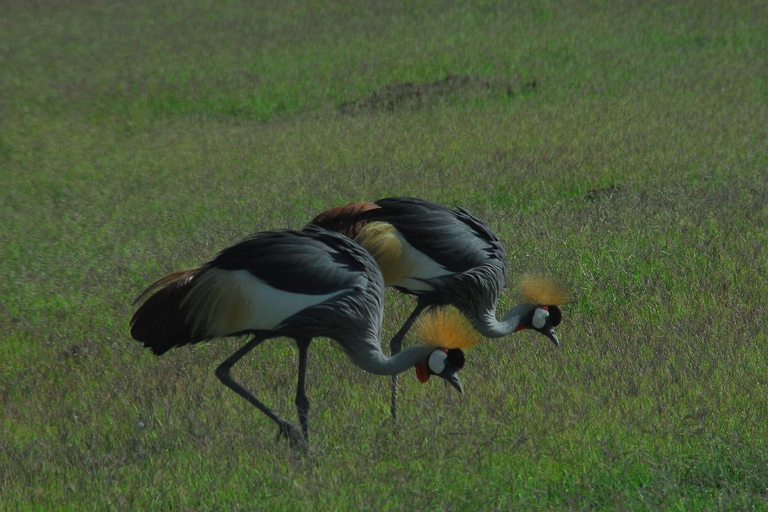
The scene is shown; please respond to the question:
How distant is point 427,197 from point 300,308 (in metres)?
6.06

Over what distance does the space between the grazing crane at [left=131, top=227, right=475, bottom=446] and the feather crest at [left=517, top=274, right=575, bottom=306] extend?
0.96m

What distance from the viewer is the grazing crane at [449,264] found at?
620cm

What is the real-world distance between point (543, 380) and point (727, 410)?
1081mm

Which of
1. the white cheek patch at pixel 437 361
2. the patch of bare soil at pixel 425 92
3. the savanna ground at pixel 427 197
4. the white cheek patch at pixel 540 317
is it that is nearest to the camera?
the savanna ground at pixel 427 197

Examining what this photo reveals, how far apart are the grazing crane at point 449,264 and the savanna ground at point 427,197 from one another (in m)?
0.27

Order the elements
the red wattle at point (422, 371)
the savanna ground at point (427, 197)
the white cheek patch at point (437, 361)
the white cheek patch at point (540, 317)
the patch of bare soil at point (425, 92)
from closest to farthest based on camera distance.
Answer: the savanna ground at point (427, 197) → the white cheek patch at point (437, 361) → the red wattle at point (422, 371) → the white cheek patch at point (540, 317) → the patch of bare soil at point (425, 92)

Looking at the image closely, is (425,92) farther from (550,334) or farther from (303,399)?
(303,399)

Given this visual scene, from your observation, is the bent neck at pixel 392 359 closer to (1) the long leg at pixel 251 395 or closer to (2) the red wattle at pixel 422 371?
(2) the red wattle at pixel 422 371

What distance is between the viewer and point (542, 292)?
6156mm

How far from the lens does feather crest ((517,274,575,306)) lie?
6.14 meters

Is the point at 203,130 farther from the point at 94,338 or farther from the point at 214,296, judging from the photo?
the point at 214,296

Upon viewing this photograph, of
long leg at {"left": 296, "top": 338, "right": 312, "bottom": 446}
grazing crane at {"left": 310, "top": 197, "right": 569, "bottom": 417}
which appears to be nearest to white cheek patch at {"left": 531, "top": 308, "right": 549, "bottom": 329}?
grazing crane at {"left": 310, "top": 197, "right": 569, "bottom": 417}

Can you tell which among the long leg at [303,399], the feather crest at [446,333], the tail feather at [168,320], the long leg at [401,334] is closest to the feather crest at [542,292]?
the long leg at [401,334]

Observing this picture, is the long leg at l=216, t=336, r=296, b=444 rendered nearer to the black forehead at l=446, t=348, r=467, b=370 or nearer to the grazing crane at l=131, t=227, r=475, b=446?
the grazing crane at l=131, t=227, r=475, b=446
